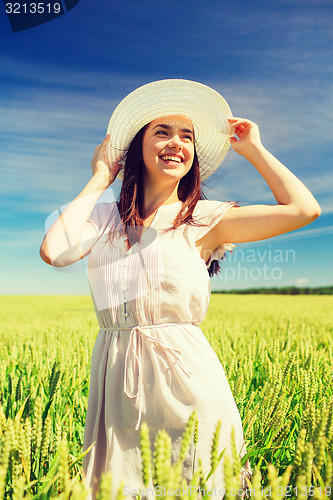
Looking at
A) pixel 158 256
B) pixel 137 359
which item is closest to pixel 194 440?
pixel 137 359

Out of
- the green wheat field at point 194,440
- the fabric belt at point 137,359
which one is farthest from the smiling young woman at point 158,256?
the green wheat field at point 194,440

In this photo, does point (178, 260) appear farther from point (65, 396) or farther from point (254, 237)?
point (65, 396)

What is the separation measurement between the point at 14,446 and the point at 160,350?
636 mm

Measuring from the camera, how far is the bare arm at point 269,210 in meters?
1.56

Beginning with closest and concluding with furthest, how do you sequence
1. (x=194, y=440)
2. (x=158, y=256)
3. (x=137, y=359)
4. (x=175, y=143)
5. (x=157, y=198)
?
(x=194, y=440) → (x=137, y=359) → (x=158, y=256) → (x=175, y=143) → (x=157, y=198)

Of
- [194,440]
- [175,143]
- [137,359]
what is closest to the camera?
[194,440]

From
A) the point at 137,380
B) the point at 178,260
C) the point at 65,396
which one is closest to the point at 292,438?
the point at 137,380

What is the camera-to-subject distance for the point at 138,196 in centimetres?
178

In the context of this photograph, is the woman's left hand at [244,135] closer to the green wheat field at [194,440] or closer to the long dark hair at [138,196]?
the long dark hair at [138,196]

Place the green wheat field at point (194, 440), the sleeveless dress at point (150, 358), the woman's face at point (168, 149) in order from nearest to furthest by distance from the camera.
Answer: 1. the green wheat field at point (194, 440)
2. the sleeveless dress at point (150, 358)
3. the woman's face at point (168, 149)

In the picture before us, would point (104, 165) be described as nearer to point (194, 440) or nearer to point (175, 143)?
point (175, 143)

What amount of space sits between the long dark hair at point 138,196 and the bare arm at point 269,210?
0.43 feet

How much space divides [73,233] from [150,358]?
0.57 metres

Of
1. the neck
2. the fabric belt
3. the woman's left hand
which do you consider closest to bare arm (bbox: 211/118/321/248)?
the woman's left hand
